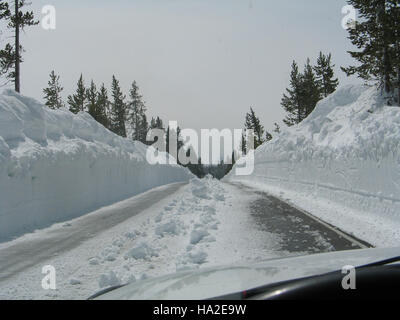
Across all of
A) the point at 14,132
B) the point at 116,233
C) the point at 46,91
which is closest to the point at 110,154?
the point at 14,132

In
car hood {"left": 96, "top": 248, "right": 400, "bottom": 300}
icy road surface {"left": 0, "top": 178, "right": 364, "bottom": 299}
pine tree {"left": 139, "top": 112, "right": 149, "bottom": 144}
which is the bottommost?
icy road surface {"left": 0, "top": 178, "right": 364, "bottom": 299}

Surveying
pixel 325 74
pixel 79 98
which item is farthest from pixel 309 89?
pixel 79 98

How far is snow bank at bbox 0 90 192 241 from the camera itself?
9.78 m

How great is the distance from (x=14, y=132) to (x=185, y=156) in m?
88.2

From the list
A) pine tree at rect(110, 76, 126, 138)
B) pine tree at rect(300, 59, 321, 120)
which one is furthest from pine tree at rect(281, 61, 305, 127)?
pine tree at rect(110, 76, 126, 138)

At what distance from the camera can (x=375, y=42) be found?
23625mm

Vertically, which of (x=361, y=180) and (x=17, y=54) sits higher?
(x=17, y=54)

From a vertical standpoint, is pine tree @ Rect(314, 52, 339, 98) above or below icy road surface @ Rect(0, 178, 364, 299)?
above

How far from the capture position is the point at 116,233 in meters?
8.83

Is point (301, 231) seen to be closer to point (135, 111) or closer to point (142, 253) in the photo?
point (142, 253)

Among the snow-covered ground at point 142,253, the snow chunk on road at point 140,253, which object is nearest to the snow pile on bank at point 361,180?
the snow-covered ground at point 142,253

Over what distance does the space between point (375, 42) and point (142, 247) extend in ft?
80.0

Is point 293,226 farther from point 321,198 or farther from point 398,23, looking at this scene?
point 398,23

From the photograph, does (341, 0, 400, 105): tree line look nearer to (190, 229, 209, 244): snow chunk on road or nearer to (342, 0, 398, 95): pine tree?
(342, 0, 398, 95): pine tree
